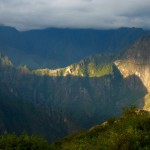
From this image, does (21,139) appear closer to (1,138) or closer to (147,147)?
(1,138)

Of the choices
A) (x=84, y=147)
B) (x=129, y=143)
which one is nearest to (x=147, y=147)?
(x=129, y=143)

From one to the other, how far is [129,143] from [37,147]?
9377mm

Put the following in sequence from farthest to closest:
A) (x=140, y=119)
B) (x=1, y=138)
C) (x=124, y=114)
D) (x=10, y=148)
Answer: (x=124, y=114) → (x=140, y=119) → (x=1, y=138) → (x=10, y=148)

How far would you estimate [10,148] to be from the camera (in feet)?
136

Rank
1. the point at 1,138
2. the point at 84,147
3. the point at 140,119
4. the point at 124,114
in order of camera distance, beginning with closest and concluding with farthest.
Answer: the point at 1,138 < the point at 84,147 < the point at 140,119 < the point at 124,114

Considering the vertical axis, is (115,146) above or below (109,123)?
above

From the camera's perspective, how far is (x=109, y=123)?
83.4m

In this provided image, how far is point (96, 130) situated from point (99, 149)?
3600cm

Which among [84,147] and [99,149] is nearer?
[99,149]

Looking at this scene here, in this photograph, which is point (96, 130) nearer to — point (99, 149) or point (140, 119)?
point (140, 119)

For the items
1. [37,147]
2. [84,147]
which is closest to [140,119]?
[84,147]

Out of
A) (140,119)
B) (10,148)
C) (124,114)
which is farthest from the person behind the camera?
(124,114)

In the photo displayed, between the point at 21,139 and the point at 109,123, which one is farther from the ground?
the point at 21,139

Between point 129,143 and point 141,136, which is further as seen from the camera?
point 141,136
